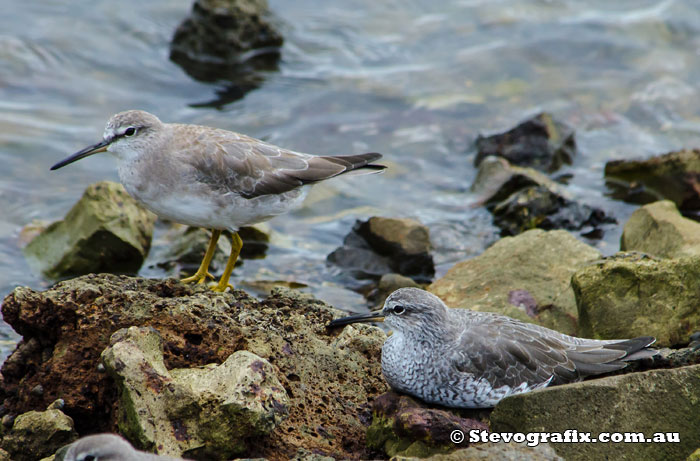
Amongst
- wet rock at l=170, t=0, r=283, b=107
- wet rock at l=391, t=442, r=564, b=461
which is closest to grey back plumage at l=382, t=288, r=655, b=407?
wet rock at l=391, t=442, r=564, b=461

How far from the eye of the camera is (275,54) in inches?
604

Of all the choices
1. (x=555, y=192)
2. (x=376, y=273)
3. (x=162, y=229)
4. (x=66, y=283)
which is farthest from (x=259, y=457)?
(x=555, y=192)

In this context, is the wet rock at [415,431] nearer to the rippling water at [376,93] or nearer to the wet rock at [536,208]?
the rippling water at [376,93]

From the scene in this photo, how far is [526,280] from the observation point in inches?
297

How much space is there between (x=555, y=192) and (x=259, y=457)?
22.1ft

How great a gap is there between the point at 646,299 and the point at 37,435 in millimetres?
4944

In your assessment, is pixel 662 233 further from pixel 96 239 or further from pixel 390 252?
pixel 96 239

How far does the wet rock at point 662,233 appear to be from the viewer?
25.8ft

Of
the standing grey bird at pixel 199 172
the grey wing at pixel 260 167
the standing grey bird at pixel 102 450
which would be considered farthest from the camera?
the grey wing at pixel 260 167

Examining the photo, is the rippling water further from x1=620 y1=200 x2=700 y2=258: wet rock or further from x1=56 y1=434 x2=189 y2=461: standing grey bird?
x1=56 y1=434 x2=189 y2=461: standing grey bird

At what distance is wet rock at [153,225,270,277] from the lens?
9195 mm

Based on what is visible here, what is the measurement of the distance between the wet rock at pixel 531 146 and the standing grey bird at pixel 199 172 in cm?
518

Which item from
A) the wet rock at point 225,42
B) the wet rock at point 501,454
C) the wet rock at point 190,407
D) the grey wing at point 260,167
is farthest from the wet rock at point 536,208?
the wet rock at point 190,407

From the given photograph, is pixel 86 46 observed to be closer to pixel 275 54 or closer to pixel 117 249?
pixel 275 54
